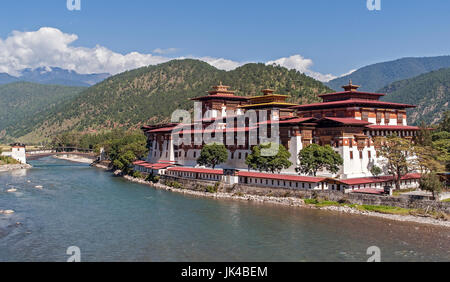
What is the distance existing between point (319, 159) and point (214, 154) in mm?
23606

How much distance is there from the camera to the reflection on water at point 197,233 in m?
42.1

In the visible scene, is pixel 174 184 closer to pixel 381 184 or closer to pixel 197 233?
pixel 197 233

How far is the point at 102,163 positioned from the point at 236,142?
73.2m

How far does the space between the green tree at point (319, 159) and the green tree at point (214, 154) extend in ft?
63.0

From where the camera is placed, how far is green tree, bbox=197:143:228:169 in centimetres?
8469

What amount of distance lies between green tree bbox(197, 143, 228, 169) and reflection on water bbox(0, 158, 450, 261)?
1333cm

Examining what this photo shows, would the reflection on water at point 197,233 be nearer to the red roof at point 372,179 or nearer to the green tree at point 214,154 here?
the red roof at point 372,179

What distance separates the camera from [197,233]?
164 feet

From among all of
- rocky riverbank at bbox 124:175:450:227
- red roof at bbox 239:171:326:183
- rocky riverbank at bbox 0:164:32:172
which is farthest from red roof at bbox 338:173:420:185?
rocky riverbank at bbox 0:164:32:172

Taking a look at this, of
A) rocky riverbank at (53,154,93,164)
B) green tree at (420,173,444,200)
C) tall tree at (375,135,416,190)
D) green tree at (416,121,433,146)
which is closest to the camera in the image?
green tree at (420,173,444,200)

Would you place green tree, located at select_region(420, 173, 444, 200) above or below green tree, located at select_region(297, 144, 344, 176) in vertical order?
below

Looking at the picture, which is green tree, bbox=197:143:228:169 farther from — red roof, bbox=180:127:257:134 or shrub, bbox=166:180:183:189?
shrub, bbox=166:180:183:189
